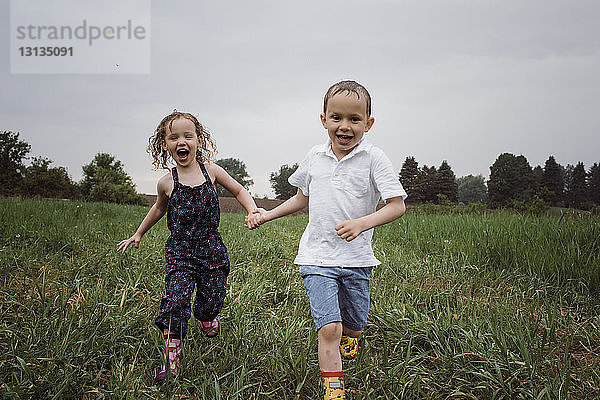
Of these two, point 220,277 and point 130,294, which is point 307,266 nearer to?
point 220,277

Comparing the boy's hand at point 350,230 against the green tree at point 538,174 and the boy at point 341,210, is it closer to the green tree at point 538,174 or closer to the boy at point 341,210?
the boy at point 341,210

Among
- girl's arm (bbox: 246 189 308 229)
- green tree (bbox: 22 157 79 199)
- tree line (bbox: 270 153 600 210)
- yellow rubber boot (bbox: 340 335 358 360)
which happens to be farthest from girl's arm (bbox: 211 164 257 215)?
green tree (bbox: 22 157 79 199)

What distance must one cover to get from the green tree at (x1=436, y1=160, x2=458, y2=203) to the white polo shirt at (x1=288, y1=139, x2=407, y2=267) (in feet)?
66.6

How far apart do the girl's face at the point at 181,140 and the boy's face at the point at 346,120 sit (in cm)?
97

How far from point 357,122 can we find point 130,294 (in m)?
2.46

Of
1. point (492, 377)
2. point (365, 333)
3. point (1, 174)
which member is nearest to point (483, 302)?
point (365, 333)

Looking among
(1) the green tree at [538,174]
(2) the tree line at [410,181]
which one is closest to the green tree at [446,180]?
(2) the tree line at [410,181]

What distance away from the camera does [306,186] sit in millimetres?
3047

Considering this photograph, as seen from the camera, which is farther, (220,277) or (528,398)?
(220,277)

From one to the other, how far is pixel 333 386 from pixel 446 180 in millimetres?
24172

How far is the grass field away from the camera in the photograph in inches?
102

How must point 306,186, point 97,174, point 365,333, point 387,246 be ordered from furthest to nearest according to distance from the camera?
point 97,174, point 387,246, point 365,333, point 306,186

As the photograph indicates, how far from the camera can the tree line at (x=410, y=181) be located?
18422mm

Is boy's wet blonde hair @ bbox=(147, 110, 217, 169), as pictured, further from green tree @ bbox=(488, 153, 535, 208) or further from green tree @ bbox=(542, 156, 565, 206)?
green tree @ bbox=(542, 156, 565, 206)
